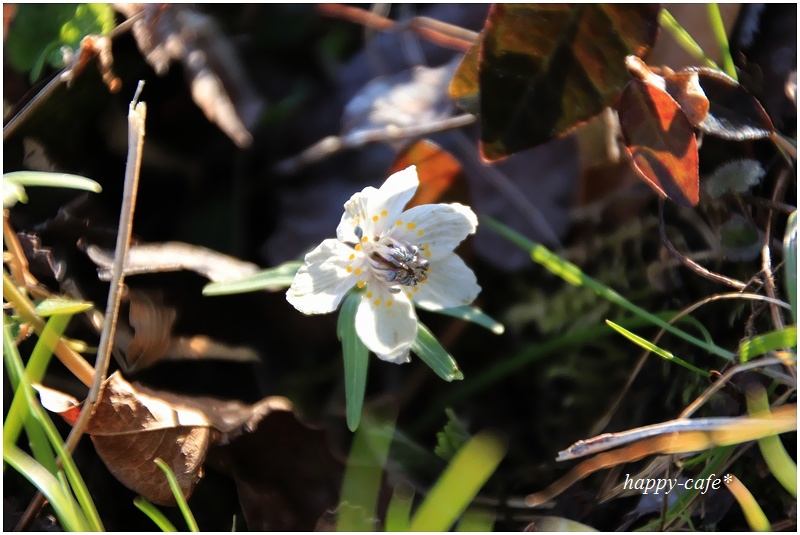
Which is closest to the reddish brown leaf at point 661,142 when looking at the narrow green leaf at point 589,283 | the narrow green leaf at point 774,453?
the narrow green leaf at point 589,283

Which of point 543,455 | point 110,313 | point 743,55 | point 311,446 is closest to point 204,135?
point 110,313

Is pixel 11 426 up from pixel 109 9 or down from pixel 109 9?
down

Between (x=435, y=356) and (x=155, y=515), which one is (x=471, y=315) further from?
(x=155, y=515)

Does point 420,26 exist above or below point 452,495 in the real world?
above

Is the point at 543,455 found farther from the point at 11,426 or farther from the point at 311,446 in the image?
the point at 11,426

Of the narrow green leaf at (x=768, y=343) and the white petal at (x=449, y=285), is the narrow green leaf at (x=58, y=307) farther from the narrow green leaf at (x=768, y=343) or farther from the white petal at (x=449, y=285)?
the narrow green leaf at (x=768, y=343)

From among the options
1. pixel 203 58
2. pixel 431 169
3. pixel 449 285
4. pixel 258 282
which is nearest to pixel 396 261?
pixel 449 285

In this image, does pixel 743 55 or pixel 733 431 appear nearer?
pixel 733 431
